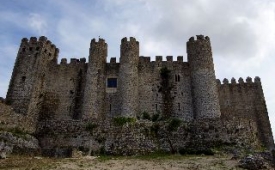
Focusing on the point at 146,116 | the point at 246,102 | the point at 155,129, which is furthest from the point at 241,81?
the point at 155,129

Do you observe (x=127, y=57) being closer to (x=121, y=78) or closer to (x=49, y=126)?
(x=121, y=78)

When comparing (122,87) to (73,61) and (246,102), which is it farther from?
(246,102)

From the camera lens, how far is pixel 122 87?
35219mm

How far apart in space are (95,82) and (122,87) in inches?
133

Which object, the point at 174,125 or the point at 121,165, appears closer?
the point at 121,165

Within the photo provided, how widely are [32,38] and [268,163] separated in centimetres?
2990

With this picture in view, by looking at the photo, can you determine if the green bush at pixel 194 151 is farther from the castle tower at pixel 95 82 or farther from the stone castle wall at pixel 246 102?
the stone castle wall at pixel 246 102

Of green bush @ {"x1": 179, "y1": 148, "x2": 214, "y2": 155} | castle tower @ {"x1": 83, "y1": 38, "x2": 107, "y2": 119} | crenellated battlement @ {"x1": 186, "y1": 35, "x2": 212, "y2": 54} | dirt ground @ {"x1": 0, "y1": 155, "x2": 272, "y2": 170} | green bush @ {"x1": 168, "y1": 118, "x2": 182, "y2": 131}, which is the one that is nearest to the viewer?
dirt ground @ {"x1": 0, "y1": 155, "x2": 272, "y2": 170}

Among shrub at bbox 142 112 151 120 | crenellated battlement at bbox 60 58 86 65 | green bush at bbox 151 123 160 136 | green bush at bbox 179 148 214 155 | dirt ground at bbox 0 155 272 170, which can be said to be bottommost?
dirt ground at bbox 0 155 272 170

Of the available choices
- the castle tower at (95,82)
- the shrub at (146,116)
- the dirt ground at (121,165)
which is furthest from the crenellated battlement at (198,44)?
the dirt ground at (121,165)

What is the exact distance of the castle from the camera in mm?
34375

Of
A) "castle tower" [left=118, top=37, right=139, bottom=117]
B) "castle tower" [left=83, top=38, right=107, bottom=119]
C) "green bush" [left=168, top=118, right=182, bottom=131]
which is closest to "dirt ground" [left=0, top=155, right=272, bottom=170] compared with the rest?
"green bush" [left=168, top=118, right=182, bottom=131]

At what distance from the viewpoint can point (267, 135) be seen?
3734cm

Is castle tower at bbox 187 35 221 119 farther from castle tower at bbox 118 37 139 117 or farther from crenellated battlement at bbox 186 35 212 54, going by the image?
castle tower at bbox 118 37 139 117
